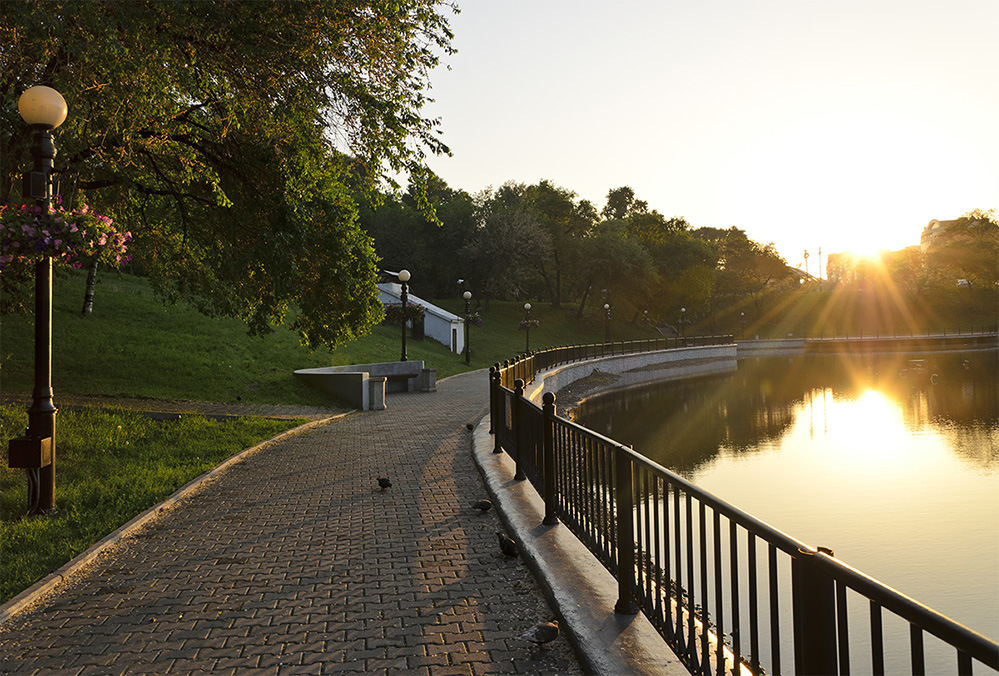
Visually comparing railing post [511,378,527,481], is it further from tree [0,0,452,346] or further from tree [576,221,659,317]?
tree [576,221,659,317]

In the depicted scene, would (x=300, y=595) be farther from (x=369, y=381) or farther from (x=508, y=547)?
(x=369, y=381)

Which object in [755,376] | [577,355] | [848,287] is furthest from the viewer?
[848,287]

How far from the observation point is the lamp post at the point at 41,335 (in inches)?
269

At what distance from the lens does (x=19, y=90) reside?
11.2m

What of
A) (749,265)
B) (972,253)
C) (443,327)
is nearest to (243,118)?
(443,327)

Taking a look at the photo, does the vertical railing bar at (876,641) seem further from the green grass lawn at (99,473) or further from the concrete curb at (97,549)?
the green grass lawn at (99,473)

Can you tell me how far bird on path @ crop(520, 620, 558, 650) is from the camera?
407cm

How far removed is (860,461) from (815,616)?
17080 millimetres

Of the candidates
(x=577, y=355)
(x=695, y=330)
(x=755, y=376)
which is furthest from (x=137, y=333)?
(x=695, y=330)

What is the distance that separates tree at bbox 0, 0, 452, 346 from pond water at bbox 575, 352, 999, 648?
8790 mm

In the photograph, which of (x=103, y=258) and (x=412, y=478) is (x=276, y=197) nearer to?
(x=103, y=258)

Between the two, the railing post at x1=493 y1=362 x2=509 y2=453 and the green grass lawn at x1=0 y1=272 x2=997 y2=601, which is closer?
the green grass lawn at x1=0 y1=272 x2=997 y2=601

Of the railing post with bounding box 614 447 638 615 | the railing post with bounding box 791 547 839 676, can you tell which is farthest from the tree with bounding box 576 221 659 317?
the railing post with bounding box 791 547 839 676

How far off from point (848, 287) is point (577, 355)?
82825 millimetres
